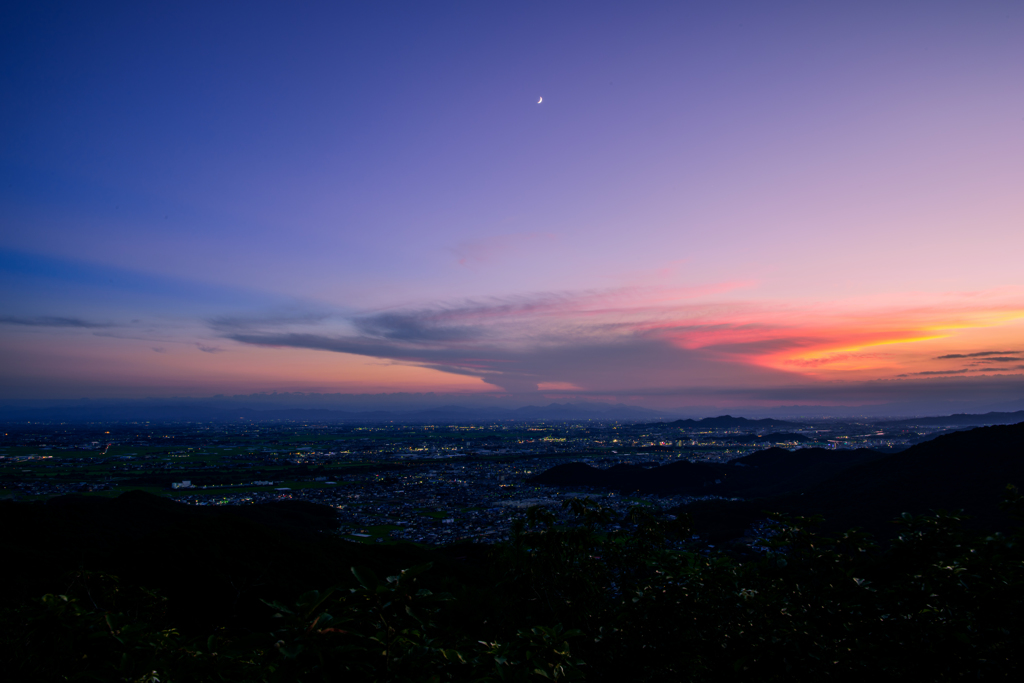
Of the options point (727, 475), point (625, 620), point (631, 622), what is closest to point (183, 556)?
point (625, 620)

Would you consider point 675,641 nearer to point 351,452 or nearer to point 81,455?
point 351,452

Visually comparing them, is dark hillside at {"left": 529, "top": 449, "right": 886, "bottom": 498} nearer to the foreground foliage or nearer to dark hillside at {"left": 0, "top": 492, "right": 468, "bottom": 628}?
dark hillside at {"left": 0, "top": 492, "right": 468, "bottom": 628}

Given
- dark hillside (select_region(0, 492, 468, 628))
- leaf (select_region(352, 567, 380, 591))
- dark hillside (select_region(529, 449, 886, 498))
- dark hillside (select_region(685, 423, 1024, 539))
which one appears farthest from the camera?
dark hillside (select_region(529, 449, 886, 498))

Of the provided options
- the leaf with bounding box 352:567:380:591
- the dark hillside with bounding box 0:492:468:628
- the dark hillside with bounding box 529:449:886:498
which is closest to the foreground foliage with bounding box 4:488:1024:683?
the leaf with bounding box 352:567:380:591

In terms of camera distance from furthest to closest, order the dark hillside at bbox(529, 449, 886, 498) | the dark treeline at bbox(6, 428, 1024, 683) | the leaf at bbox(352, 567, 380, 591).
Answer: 1. the dark hillside at bbox(529, 449, 886, 498)
2. the dark treeline at bbox(6, 428, 1024, 683)
3. the leaf at bbox(352, 567, 380, 591)

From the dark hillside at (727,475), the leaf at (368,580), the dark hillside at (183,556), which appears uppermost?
the leaf at (368,580)

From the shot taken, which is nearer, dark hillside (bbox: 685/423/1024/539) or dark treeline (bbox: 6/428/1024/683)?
dark treeline (bbox: 6/428/1024/683)

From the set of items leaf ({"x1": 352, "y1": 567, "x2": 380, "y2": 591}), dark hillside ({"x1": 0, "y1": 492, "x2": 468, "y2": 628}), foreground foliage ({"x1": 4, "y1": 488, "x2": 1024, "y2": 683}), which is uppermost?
leaf ({"x1": 352, "y1": 567, "x2": 380, "y2": 591})

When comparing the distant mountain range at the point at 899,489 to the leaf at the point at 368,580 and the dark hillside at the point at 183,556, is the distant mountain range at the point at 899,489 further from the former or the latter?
the leaf at the point at 368,580

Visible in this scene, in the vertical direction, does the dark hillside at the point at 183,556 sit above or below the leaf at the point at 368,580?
below

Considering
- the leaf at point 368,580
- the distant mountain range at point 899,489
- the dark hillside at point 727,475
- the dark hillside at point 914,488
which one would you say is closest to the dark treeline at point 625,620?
the leaf at point 368,580
